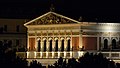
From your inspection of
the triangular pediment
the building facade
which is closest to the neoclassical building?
the triangular pediment

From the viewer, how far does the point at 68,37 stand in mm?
85250

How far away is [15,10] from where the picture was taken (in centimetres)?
10000

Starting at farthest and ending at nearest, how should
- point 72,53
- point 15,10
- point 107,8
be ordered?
1. point 15,10
2. point 107,8
3. point 72,53

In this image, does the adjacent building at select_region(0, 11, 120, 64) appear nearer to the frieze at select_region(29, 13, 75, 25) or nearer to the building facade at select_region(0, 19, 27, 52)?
the frieze at select_region(29, 13, 75, 25)

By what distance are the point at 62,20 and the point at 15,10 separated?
1598 cm

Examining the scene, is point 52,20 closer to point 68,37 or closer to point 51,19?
point 51,19

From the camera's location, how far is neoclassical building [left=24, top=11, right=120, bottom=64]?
8444 cm

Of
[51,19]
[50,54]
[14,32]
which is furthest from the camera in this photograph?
[14,32]

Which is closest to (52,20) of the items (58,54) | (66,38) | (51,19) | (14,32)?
(51,19)

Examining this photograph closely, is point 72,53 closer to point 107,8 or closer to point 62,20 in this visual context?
point 62,20

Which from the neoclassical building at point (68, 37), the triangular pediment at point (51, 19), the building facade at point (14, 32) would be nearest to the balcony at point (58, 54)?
the neoclassical building at point (68, 37)

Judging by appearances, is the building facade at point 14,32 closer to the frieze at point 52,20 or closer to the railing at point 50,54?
the railing at point 50,54

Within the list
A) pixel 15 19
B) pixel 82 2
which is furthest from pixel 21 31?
pixel 82 2

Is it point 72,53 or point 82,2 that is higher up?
point 82,2
